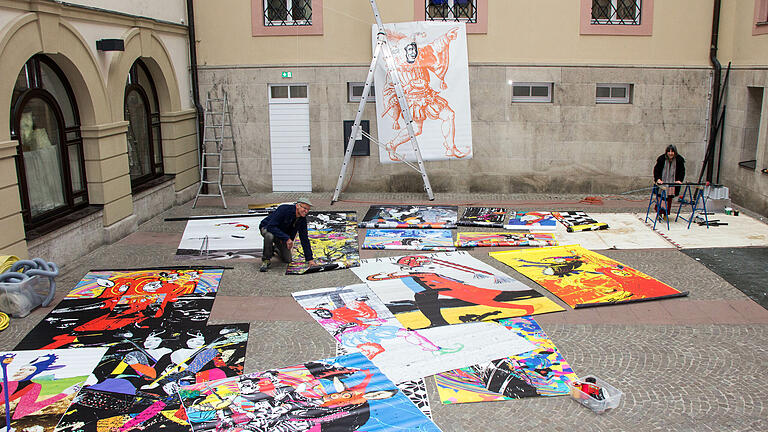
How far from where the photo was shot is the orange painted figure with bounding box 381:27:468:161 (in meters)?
15.2

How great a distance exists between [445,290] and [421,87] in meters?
7.17

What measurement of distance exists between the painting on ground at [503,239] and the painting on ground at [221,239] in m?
3.53

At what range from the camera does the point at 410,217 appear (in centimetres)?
1338

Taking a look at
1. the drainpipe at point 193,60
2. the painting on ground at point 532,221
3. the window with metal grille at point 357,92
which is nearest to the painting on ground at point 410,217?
the painting on ground at point 532,221

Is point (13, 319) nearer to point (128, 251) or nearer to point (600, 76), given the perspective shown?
point (128, 251)

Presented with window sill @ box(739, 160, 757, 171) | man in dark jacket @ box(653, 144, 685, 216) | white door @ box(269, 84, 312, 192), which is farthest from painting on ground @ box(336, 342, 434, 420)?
window sill @ box(739, 160, 757, 171)

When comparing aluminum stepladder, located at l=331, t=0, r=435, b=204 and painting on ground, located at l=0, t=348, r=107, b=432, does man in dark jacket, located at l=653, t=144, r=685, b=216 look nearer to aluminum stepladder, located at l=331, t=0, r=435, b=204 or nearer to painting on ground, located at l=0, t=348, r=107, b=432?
aluminum stepladder, located at l=331, t=0, r=435, b=204

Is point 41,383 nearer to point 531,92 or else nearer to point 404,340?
point 404,340

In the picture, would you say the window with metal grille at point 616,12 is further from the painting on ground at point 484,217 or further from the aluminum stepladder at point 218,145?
the aluminum stepladder at point 218,145

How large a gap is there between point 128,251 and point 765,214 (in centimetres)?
1208

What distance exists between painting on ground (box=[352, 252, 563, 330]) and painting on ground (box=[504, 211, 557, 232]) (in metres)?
2.13

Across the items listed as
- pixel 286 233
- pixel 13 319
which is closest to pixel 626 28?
pixel 286 233

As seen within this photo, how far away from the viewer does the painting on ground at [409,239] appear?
11.5m

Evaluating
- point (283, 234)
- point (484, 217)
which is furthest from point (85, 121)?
point (484, 217)
